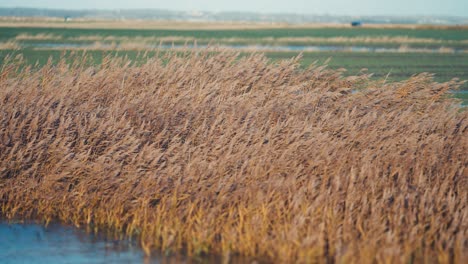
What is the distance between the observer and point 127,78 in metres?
14.7

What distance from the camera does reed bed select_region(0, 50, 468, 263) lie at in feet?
30.8

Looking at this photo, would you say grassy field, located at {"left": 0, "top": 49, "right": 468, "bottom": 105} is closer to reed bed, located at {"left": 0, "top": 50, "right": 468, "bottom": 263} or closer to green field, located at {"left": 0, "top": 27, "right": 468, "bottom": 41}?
reed bed, located at {"left": 0, "top": 50, "right": 468, "bottom": 263}

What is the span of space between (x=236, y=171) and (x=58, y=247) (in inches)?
106

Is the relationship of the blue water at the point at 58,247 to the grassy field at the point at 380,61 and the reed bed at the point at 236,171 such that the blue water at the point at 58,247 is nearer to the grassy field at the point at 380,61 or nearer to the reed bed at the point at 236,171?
the reed bed at the point at 236,171

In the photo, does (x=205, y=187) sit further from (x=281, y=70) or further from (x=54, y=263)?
(x=281, y=70)

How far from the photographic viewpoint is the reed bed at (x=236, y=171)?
30.8 feet

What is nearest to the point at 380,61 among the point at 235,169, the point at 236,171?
the point at 235,169

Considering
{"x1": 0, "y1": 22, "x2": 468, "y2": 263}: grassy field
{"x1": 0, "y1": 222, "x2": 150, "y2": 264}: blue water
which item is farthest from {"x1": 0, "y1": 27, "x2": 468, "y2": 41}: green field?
{"x1": 0, "y1": 222, "x2": 150, "y2": 264}: blue water

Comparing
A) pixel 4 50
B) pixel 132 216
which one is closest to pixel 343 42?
pixel 4 50

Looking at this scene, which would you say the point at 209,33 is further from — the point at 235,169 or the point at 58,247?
the point at 58,247

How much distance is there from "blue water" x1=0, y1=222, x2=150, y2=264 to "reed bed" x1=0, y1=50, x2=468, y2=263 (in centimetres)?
26

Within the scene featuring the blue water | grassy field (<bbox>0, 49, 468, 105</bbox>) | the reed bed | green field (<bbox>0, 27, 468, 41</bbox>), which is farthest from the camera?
green field (<bbox>0, 27, 468, 41</bbox>)

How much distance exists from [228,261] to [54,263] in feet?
7.42

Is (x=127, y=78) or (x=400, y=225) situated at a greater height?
(x=127, y=78)
